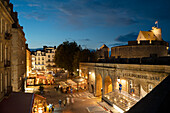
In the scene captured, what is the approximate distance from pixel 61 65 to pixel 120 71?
30.1m

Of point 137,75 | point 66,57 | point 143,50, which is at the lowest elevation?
point 137,75

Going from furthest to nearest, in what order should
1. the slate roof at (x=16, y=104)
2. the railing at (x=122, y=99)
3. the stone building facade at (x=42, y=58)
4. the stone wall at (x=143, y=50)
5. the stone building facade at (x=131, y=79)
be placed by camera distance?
the stone building facade at (x=42, y=58) < the stone wall at (x=143, y=50) < the railing at (x=122, y=99) < the stone building facade at (x=131, y=79) < the slate roof at (x=16, y=104)

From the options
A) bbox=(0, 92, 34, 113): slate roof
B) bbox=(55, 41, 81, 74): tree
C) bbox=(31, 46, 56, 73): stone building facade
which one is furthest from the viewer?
bbox=(31, 46, 56, 73): stone building facade

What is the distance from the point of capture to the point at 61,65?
154 ft

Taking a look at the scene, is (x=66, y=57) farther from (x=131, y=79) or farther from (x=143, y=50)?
(x=131, y=79)

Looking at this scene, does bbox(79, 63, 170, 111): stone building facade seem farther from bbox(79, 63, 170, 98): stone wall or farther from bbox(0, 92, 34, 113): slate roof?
bbox(0, 92, 34, 113): slate roof

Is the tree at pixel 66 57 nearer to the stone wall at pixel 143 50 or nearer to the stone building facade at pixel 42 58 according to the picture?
the stone wall at pixel 143 50

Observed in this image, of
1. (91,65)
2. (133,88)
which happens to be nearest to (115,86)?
(133,88)

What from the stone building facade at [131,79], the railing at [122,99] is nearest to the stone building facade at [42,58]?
the stone building facade at [131,79]

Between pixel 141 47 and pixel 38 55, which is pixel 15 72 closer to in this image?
pixel 141 47

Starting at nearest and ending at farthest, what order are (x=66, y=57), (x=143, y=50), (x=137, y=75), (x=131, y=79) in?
1. (x=137, y=75)
2. (x=131, y=79)
3. (x=66, y=57)
4. (x=143, y=50)

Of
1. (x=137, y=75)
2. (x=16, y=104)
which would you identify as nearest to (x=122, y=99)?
(x=137, y=75)

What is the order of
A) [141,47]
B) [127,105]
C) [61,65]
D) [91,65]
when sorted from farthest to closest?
1. [141,47]
2. [61,65]
3. [91,65]
4. [127,105]

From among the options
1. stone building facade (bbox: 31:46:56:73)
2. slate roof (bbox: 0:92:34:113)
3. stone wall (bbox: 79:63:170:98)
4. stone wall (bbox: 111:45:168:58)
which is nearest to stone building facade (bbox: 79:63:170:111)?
stone wall (bbox: 79:63:170:98)
